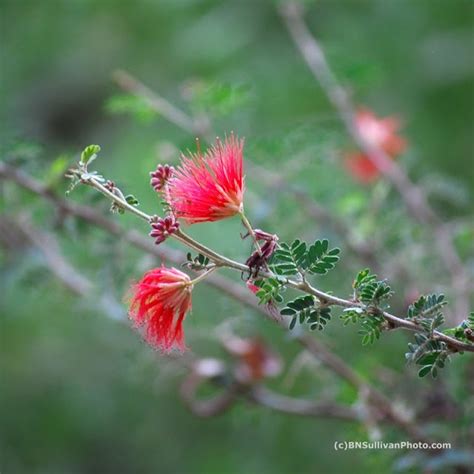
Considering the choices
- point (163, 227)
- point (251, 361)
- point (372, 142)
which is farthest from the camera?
point (372, 142)

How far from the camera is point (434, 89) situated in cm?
295

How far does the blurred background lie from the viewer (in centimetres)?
162

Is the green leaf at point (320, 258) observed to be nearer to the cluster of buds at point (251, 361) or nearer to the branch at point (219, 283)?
the branch at point (219, 283)

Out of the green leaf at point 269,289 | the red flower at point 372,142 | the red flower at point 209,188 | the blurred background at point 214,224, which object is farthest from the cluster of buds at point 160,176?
the red flower at point 372,142

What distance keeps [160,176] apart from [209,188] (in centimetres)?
5

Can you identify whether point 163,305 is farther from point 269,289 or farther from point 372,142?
point 372,142

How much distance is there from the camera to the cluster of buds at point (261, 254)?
2.77 feet

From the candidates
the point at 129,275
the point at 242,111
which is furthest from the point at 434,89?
the point at 129,275

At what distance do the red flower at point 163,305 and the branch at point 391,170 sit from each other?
79 cm

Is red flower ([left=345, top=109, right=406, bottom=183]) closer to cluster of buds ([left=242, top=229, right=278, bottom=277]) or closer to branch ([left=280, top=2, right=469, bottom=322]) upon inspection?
branch ([left=280, top=2, right=469, bottom=322])

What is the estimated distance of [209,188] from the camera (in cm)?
86

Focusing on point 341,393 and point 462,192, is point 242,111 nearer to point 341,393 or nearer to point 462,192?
point 462,192

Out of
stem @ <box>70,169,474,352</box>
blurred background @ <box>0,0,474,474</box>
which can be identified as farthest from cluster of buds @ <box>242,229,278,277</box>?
blurred background @ <box>0,0,474,474</box>

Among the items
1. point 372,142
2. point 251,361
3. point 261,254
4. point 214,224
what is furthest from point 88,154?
point 214,224
